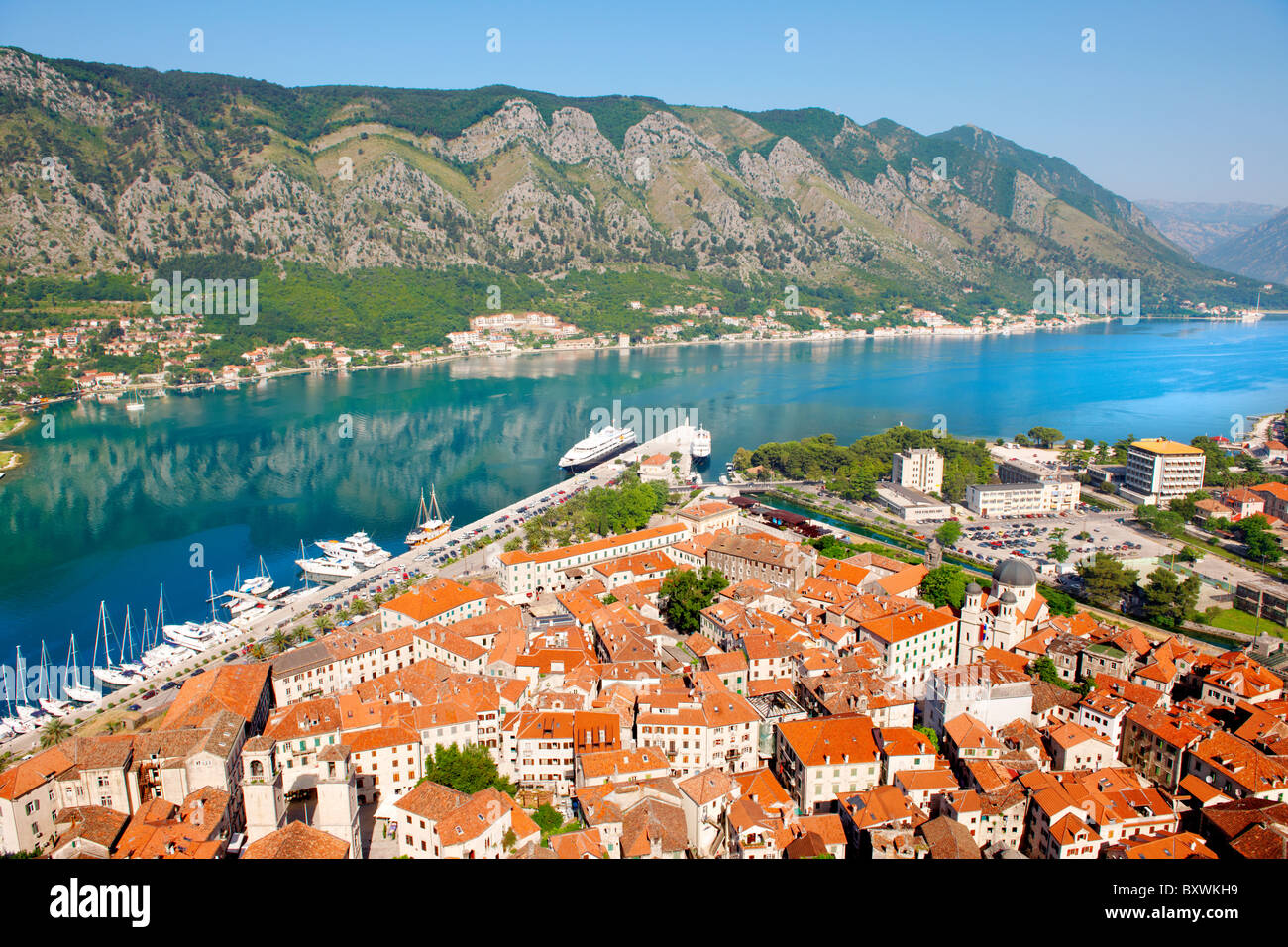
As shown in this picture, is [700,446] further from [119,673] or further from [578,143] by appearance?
[578,143]

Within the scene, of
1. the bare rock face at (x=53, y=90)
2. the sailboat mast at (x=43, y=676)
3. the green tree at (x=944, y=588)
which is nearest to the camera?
the sailboat mast at (x=43, y=676)

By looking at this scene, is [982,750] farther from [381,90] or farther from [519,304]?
[381,90]

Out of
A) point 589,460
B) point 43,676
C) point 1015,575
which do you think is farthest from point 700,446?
point 43,676

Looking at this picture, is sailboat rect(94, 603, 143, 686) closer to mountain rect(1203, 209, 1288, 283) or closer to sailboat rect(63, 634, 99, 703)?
sailboat rect(63, 634, 99, 703)

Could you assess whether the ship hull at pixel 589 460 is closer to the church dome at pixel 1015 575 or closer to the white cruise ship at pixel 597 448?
the white cruise ship at pixel 597 448

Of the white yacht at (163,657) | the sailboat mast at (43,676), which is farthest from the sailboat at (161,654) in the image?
the sailboat mast at (43,676)

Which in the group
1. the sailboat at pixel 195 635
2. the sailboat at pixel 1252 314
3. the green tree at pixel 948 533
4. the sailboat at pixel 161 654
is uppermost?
the sailboat at pixel 1252 314
